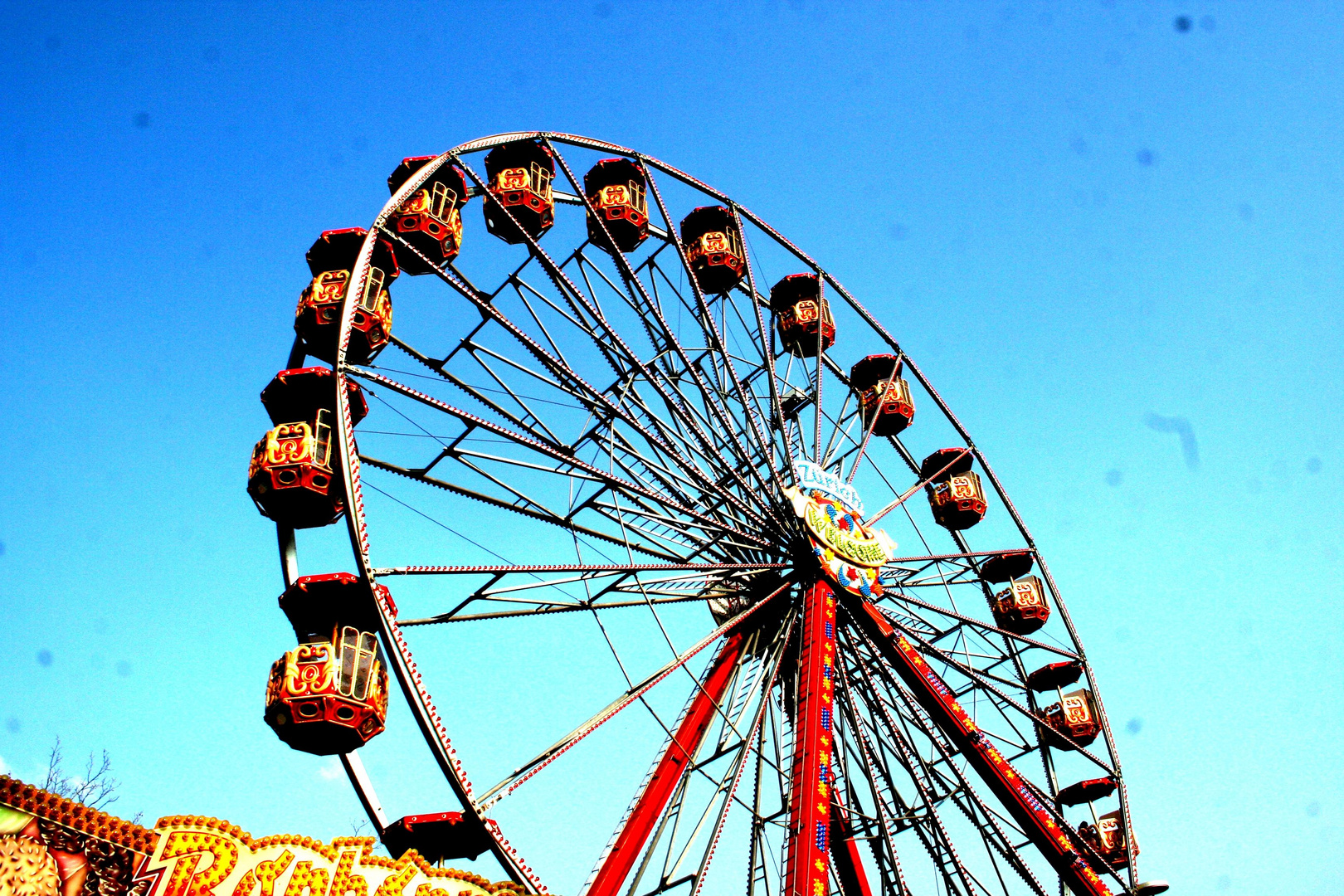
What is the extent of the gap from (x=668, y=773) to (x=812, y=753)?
1.68 metres

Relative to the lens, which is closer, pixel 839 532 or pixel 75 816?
pixel 75 816

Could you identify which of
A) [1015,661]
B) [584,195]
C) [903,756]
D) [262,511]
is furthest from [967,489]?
[262,511]

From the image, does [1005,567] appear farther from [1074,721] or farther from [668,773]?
[668,773]

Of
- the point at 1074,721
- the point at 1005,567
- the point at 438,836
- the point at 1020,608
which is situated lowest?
the point at 438,836

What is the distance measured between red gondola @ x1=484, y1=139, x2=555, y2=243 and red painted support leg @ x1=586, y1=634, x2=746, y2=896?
627cm

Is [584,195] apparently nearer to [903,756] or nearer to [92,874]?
[903,756]

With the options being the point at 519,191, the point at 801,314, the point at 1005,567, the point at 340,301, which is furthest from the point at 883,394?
the point at 340,301

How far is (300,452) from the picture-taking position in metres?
10.4

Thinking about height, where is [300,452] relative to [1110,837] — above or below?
above

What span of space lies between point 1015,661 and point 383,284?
12744 mm

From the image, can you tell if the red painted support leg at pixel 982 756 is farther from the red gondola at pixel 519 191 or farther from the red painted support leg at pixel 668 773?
the red gondola at pixel 519 191

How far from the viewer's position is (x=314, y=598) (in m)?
9.56

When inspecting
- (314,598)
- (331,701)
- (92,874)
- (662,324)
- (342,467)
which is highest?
(662,324)

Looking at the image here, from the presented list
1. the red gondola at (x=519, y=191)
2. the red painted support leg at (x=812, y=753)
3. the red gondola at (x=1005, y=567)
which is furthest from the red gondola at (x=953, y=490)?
the red gondola at (x=519, y=191)
